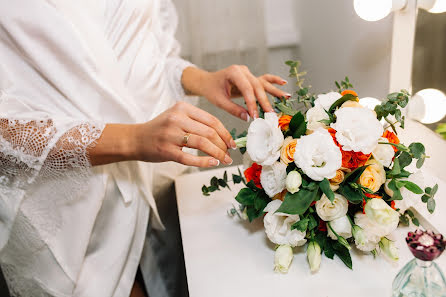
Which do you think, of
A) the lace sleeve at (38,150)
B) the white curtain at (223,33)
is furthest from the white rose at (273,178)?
the white curtain at (223,33)

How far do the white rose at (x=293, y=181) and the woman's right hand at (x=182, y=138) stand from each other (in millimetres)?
Result: 122

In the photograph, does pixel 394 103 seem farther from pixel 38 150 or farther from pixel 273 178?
pixel 38 150

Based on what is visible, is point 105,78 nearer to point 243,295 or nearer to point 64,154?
point 64,154

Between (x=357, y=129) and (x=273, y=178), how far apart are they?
0.51 feet

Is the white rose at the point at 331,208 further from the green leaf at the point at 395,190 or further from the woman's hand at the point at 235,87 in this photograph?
the woman's hand at the point at 235,87

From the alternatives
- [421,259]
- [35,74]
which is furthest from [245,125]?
[421,259]

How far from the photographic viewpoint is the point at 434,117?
0.81 metres

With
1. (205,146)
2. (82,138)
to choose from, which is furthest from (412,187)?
(82,138)

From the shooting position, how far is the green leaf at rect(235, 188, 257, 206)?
726mm

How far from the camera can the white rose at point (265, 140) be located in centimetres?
64

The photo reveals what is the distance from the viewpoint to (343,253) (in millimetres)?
658

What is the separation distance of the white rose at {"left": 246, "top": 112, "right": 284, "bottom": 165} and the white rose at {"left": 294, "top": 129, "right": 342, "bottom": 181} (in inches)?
1.7

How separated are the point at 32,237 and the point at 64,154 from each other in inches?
8.3

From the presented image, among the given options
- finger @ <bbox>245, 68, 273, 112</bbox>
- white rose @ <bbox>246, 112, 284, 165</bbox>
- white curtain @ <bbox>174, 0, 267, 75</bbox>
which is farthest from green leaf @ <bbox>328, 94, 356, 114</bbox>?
white curtain @ <bbox>174, 0, 267, 75</bbox>
